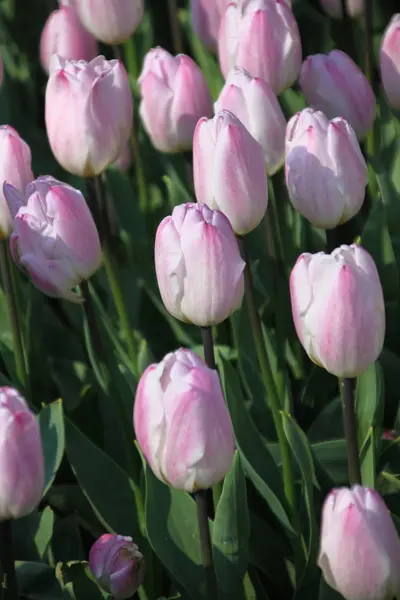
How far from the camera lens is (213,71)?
1.84 m

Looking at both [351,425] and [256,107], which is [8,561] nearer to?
[351,425]

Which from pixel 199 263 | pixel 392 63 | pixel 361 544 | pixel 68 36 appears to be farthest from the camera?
pixel 68 36

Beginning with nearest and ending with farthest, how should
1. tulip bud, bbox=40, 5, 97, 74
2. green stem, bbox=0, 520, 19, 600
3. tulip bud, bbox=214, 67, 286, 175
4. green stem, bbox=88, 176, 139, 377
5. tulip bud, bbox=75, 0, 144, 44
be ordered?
green stem, bbox=0, 520, 19, 600
tulip bud, bbox=214, 67, 286, 175
green stem, bbox=88, 176, 139, 377
tulip bud, bbox=75, 0, 144, 44
tulip bud, bbox=40, 5, 97, 74

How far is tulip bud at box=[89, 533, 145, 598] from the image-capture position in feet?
3.25

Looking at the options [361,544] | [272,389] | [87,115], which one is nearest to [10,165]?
[87,115]

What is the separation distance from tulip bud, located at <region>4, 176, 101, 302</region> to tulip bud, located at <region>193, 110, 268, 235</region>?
0.13 meters

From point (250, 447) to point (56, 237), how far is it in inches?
12.3

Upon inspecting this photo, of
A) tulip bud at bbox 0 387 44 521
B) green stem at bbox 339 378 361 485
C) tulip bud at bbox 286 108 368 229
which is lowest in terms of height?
green stem at bbox 339 378 361 485

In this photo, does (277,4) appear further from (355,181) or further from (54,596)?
(54,596)

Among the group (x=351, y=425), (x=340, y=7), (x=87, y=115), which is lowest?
(x=351, y=425)

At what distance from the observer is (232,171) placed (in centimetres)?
103

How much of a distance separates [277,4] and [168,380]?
0.65 metres

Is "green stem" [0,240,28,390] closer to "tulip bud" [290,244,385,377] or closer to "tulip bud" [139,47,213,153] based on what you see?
"tulip bud" [139,47,213,153]

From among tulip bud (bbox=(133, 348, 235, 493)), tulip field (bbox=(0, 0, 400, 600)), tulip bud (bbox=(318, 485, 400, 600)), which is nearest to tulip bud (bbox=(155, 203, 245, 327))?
tulip field (bbox=(0, 0, 400, 600))
